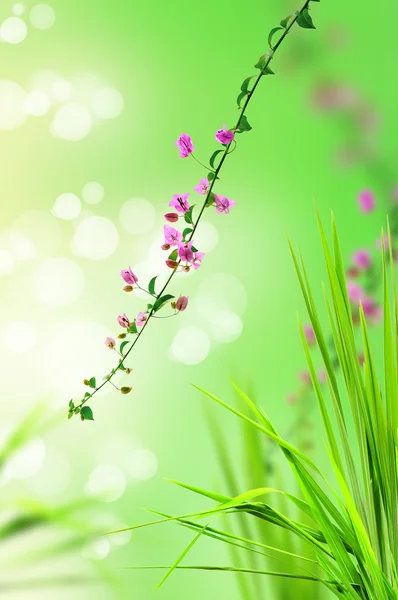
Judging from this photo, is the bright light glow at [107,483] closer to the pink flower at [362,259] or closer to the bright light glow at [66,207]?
the bright light glow at [66,207]

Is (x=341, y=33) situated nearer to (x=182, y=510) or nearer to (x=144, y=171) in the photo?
(x=144, y=171)

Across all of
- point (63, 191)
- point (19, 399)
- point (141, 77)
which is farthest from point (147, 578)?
point (141, 77)

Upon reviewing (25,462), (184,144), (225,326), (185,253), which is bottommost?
(25,462)

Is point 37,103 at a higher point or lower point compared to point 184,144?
higher

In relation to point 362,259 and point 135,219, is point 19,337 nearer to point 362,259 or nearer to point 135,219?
point 135,219

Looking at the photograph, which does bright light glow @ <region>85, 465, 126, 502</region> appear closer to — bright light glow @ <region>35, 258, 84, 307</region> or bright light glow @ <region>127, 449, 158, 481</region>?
bright light glow @ <region>127, 449, 158, 481</region>

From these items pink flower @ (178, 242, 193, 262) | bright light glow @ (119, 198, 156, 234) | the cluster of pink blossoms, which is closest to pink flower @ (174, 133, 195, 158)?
the cluster of pink blossoms

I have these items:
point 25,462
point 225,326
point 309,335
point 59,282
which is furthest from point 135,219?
point 25,462
